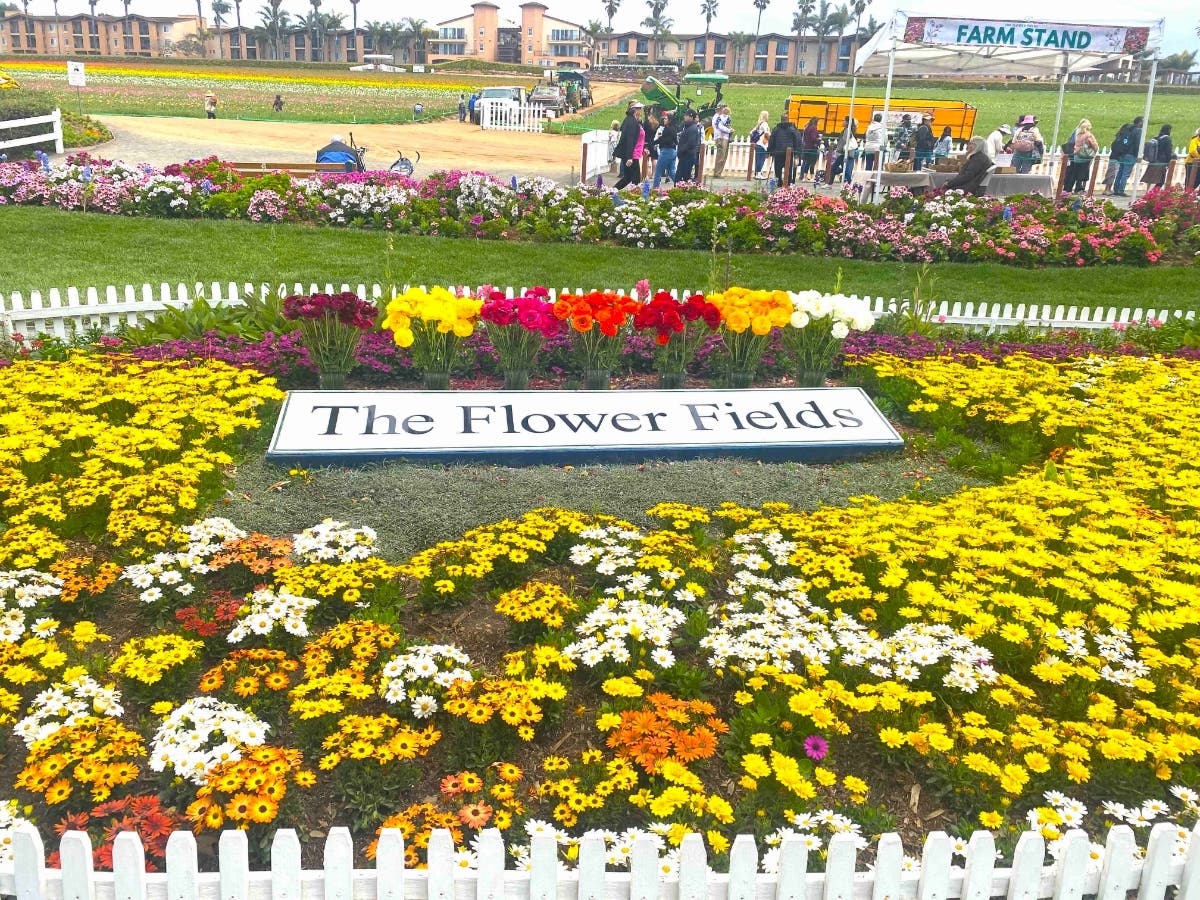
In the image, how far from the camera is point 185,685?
148 inches

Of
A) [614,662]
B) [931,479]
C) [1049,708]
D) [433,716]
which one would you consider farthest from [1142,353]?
[433,716]

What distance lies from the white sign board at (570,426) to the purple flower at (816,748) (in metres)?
2.92

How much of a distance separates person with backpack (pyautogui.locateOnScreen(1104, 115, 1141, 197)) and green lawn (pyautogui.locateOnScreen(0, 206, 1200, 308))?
7.86 m

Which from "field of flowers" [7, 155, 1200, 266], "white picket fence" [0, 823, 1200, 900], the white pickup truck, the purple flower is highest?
the white pickup truck

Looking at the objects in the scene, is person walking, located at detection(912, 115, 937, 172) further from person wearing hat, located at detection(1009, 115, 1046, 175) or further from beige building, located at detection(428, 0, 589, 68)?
beige building, located at detection(428, 0, 589, 68)

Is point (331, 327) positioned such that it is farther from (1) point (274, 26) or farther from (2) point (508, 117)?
(1) point (274, 26)

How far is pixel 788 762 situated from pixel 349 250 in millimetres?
10810

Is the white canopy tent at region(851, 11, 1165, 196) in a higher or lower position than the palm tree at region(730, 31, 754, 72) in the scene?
lower

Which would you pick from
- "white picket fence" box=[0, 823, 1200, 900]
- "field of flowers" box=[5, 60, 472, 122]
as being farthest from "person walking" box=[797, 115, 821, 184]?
"field of flowers" box=[5, 60, 472, 122]

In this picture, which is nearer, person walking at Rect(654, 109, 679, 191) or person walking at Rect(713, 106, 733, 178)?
person walking at Rect(654, 109, 679, 191)

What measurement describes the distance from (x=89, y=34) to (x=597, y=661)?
14747 centimetres

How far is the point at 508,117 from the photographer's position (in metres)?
34.8

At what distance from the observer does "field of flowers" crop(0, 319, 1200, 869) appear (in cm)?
313

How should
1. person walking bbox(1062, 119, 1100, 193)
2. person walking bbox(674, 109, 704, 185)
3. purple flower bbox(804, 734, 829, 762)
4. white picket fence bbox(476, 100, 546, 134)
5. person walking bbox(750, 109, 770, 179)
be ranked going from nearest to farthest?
purple flower bbox(804, 734, 829, 762)
person walking bbox(674, 109, 704, 185)
person walking bbox(1062, 119, 1100, 193)
person walking bbox(750, 109, 770, 179)
white picket fence bbox(476, 100, 546, 134)
